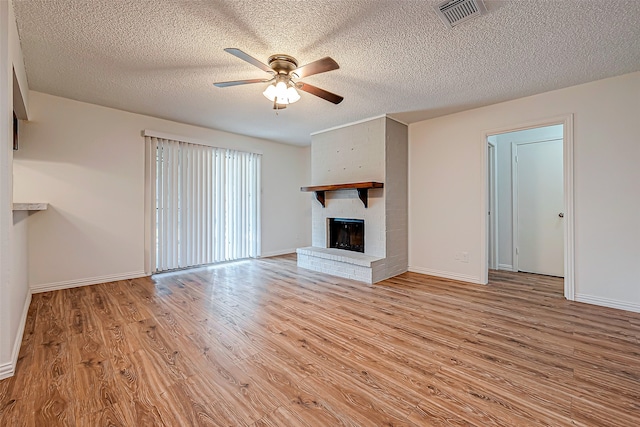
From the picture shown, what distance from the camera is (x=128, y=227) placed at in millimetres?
3988

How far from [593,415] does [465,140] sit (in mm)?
3326

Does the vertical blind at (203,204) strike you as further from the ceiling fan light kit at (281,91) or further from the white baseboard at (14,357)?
the ceiling fan light kit at (281,91)

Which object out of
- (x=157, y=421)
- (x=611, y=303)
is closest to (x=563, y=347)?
(x=611, y=303)

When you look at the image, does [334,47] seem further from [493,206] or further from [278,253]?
[278,253]

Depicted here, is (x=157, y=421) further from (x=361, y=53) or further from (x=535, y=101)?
(x=535, y=101)

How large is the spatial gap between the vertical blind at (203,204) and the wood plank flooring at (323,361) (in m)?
1.33

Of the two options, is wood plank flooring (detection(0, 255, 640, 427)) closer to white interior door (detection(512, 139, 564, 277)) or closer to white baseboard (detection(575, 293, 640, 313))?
white baseboard (detection(575, 293, 640, 313))

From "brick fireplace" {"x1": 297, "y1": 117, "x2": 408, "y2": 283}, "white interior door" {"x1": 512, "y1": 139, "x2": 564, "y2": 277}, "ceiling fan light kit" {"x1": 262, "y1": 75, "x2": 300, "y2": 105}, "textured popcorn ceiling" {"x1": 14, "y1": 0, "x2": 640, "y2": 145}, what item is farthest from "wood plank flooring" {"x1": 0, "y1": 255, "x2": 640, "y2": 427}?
"textured popcorn ceiling" {"x1": 14, "y1": 0, "x2": 640, "y2": 145}

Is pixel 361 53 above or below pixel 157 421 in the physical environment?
above

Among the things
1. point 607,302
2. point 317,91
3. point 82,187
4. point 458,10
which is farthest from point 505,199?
point 82,187

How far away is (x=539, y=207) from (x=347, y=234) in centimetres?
306

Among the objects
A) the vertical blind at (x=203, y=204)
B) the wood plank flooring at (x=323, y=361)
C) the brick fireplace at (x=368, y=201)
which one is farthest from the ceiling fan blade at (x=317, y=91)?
the vertical blind at (x=203, y=204)

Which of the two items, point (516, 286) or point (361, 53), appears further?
point (516, 286)

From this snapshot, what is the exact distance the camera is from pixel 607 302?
9.48 ft
